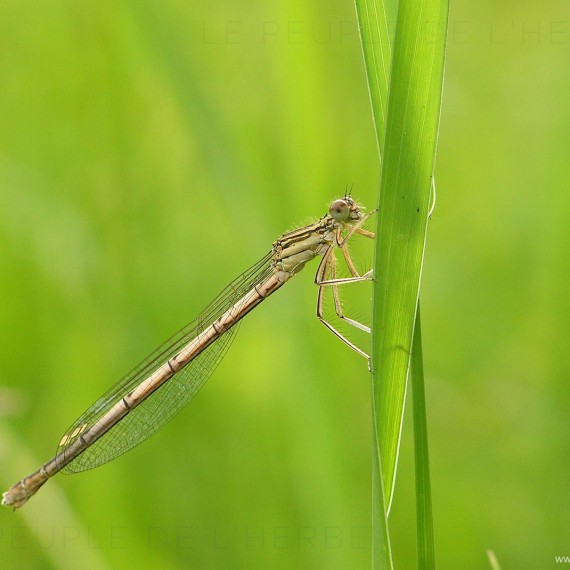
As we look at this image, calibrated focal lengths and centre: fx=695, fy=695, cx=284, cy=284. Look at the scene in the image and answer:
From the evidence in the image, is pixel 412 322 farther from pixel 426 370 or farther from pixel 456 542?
pixel 426 370

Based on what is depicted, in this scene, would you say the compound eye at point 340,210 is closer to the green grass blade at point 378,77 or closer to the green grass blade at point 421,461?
the green grass blade at point 378,77

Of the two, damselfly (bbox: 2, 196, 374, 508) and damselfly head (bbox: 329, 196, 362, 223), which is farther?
damselfly (bbox: 2, 196, 374, 508)

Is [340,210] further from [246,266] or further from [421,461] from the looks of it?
[421,461]

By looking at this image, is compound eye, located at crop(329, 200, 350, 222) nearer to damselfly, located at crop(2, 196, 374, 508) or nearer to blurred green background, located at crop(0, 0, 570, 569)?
damselfly, located at crop(2, 196, 374, 508)

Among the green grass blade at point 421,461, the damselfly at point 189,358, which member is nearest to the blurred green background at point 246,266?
the damselfly at point 189,358

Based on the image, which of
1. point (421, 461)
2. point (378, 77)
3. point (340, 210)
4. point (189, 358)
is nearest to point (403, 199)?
point (378, 77)

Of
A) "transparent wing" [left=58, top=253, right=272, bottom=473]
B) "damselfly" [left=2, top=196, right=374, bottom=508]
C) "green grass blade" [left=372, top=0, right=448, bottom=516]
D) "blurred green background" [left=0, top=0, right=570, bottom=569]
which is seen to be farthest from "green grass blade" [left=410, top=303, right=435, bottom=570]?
"transparent wing" [left=58, top=253, right=272, bottom=473]

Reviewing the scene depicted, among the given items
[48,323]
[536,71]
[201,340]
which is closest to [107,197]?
[48,323]

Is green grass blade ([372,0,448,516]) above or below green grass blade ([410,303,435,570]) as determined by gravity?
above
